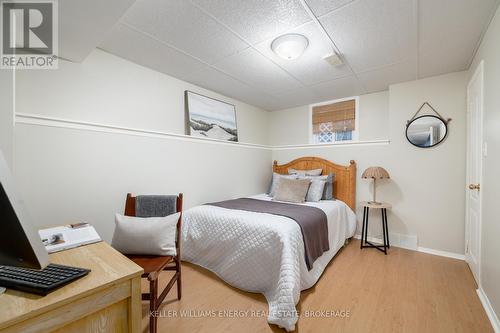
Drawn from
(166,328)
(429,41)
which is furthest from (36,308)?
(429,41)

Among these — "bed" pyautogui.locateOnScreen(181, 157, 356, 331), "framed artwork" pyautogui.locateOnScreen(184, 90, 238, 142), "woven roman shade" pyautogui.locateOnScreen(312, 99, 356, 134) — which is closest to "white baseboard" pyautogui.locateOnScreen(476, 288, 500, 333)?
"bed" pyautogui.locateOnScreen(181, 157, 356, 331)

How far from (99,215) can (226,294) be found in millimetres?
1428

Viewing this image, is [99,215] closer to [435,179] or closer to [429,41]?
[429,41]

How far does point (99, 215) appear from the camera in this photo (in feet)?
6.82

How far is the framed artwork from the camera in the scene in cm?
292

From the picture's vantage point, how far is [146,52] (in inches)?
86.0

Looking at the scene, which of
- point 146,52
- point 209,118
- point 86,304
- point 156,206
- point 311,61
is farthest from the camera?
point 209,118

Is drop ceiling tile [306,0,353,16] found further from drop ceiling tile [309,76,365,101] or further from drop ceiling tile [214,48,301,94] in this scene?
drop ceiling tile [309,76,365,101]

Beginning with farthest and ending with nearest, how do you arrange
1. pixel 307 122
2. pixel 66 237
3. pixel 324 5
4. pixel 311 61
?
1. pixel 307 122
2. pixel 311 61
3. pixel 324 5
4. pixel 66 237

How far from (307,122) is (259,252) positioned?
111 inches

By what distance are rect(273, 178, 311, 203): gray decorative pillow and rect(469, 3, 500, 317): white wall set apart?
1.72 meters

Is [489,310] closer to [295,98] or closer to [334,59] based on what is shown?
[334,59]

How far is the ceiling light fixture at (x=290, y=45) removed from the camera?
193cm

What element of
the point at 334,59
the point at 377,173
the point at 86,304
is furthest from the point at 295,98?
the point at 86,304
